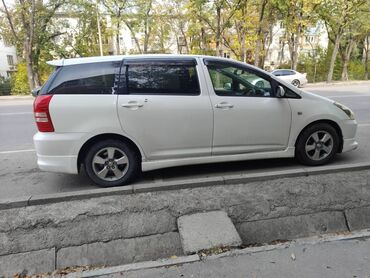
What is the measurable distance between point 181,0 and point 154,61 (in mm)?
24332

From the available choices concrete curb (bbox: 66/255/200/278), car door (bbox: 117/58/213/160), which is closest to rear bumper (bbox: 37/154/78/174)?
car door (bbox: 117/58/213/160)

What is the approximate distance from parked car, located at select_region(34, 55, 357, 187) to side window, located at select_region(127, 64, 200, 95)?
0.01m

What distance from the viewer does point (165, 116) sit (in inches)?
151

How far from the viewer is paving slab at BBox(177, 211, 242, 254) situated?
9.19 ft

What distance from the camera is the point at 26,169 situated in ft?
16.1

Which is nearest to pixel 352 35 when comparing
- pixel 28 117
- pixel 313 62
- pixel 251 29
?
pixel 313 62

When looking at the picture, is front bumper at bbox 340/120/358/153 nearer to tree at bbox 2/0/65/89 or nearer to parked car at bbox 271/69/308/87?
parked car at bbox 271/69/308/87

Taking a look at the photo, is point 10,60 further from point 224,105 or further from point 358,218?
point 358,218

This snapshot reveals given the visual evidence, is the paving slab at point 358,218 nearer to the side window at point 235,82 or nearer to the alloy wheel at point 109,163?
the side window at point 235,82

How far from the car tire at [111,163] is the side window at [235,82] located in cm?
142

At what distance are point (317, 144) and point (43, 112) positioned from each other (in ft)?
11.9

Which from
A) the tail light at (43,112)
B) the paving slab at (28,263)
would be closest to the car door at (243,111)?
the tail light at (43,112)

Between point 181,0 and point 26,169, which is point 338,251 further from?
point 181,0

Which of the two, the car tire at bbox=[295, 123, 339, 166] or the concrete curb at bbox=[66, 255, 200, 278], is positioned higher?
the car tire at bbox=[295, 123, 339, 166]
